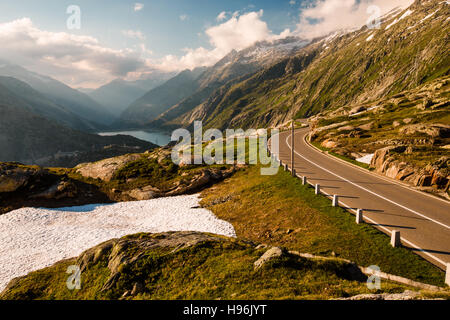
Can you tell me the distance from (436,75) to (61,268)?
7194 inches

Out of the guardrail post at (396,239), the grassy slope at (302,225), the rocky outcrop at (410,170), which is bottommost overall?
the grassy slope at (302,225)

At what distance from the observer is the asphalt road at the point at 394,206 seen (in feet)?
46.0

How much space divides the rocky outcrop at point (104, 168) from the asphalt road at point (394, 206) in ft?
109

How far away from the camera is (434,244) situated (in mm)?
13844

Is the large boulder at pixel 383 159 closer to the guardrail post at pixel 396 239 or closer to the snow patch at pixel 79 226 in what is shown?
the guardrail post at pixel 396 239

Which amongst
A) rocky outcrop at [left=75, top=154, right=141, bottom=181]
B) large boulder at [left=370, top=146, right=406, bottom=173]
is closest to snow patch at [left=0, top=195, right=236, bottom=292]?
rocky outcrop at [left=75, top=154, right=141, bottom=181]

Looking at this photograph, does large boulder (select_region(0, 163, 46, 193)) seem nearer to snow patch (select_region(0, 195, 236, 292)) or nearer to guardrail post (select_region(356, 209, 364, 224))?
snow patch (select_region(0, 195, 236, 292))

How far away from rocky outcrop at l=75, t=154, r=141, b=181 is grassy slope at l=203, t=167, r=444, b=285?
21.6 m

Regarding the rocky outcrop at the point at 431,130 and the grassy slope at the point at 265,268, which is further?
the rocky outcrop at the point at 431,130

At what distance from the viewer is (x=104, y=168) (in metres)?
43.8

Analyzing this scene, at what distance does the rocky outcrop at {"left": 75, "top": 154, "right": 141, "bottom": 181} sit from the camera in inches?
1656

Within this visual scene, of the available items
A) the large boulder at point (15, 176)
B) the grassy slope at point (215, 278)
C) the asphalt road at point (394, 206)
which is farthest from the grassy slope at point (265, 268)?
the large boulder at point (15, 176)

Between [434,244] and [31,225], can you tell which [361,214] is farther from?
[31,225]

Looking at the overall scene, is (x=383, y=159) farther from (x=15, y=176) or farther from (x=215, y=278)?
(x=15, y=176)
